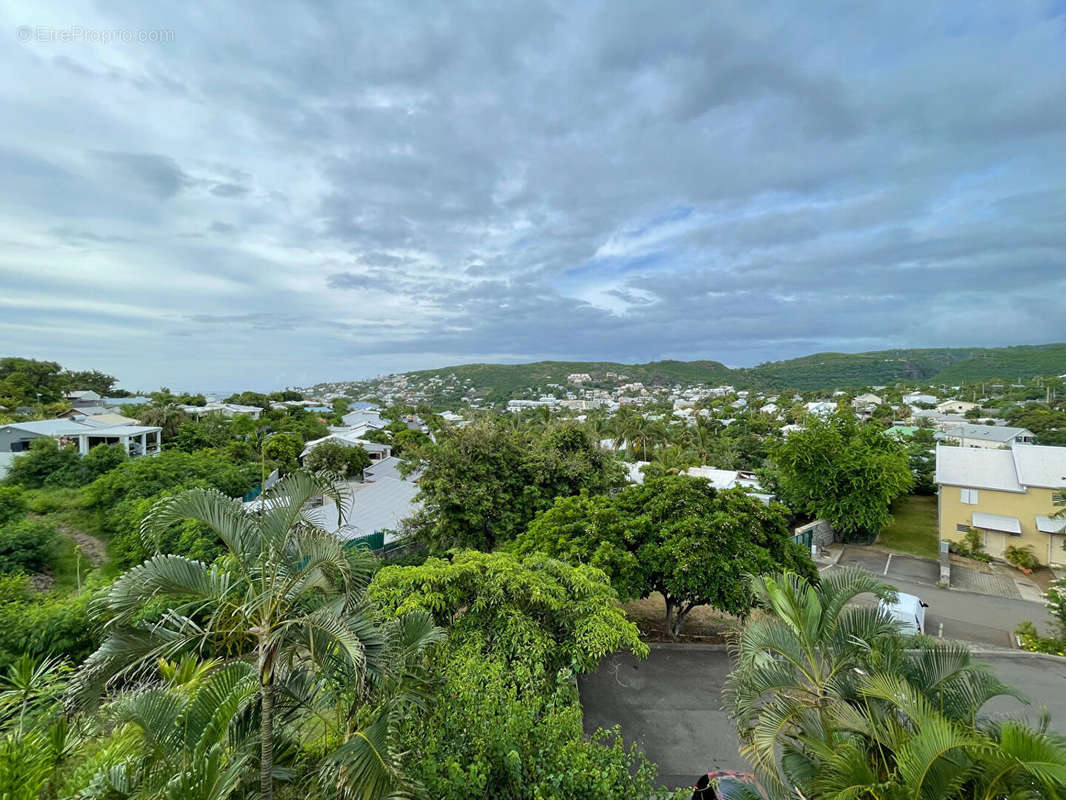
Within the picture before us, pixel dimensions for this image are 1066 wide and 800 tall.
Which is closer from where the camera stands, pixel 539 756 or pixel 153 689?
pixel 153 689

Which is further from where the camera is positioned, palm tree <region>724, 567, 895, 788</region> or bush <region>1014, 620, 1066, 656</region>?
bush <region>1014, 620, 1066, 656</region>

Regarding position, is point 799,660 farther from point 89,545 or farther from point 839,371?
point 839,371

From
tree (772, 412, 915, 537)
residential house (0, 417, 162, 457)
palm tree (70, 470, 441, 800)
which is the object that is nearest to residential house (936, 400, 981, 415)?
tree (772, 412, 915, 537)

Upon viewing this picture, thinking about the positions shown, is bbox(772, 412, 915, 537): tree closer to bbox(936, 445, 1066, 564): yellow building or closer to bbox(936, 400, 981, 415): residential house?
bbox(936, 445, 1066, 564): yellow building

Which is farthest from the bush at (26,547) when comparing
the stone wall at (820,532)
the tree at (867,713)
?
the stone wall at (820,532)

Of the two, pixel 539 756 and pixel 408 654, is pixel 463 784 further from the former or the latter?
pixel 408 654

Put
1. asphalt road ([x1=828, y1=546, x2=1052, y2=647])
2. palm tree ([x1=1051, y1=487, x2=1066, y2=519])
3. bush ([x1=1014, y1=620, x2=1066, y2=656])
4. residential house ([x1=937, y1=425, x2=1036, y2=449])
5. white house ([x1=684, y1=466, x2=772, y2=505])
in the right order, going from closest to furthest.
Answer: bush ([x1=1014, y1=620, x2=1066, y2=656]), asphalt road ([x1=828, y1=546, x2=1052, y2=647]), palm tree ([x1=1051, y1=487, x2=1066, y2=519]), white house ([x1=684, y1=466, x2=772, y2=505]), residential house ([x1=937, y1=425, x2=1036, y2=449])

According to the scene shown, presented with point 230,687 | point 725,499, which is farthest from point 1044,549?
point 230,687
